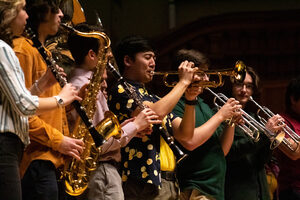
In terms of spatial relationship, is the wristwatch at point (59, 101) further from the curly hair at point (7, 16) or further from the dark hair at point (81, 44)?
the dark hair at point (81, 44)

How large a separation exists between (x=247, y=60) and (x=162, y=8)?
57.4 inches

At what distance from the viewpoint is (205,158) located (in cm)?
306

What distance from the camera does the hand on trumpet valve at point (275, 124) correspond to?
3.51 m

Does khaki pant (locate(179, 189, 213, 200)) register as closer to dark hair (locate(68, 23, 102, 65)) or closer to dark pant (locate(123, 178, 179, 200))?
dark pant (locate(123, 178, 179, 200))

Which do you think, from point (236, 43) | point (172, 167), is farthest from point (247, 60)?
point (172, 167)

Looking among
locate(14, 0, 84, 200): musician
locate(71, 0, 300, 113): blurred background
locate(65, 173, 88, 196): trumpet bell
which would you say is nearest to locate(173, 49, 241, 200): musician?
locate(65, 173, 88, 196): trumpet bell

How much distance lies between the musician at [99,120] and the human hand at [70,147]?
0.19 metres

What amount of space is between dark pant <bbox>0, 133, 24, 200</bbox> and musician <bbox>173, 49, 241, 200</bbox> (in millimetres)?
1203

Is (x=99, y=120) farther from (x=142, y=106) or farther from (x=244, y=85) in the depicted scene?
(x=244, y=85)

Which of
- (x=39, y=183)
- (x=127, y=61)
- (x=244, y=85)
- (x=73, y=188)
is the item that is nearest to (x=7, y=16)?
(x=39, y=183)

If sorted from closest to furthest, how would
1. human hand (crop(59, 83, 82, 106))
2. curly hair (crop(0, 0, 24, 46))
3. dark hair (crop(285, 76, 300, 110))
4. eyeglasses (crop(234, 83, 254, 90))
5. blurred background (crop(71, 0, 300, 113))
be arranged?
curly hair (crop(0, 0, 24, 46))
human hand (crop(59, 83, 82, 106))
eyeglasses (crop(234, 83, 254, 90))
dark hair (crop(285, 76, 300, 110))
blurred background (crop(71, 0, 300, 113))

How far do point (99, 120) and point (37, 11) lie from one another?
2.11 ft

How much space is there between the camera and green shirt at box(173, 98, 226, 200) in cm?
297

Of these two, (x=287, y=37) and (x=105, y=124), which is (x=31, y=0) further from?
(x=287, y=37)
